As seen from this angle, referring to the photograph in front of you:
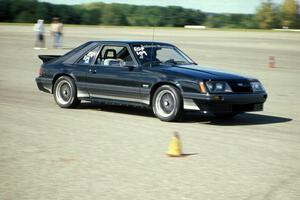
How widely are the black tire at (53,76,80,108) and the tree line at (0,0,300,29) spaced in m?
71.6

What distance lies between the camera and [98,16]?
9400 centimetres

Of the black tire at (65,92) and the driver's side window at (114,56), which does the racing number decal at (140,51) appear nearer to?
the driver's side window at (114,56)

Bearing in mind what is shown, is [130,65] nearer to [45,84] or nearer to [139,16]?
[45,84]

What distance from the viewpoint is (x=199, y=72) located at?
10.5m

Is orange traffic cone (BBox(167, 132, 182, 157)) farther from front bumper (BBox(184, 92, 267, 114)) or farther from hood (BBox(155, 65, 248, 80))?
hood (BBox(155, 65, 248, 80))

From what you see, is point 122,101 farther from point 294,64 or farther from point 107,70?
point 294,64

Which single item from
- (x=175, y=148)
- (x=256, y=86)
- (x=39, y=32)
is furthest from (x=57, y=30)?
(x=175, y=148)

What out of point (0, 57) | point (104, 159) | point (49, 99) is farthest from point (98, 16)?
point (104, 159)

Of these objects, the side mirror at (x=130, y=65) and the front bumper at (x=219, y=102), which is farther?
the side mirror at (x=130, y=65)

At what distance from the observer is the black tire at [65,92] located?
1203 cm

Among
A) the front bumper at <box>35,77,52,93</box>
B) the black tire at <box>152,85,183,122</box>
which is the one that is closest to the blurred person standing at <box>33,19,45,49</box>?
the front bumper at <box>35,77,52,93</box>

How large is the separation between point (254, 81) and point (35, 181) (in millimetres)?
5665

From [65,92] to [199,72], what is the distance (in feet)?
10.1

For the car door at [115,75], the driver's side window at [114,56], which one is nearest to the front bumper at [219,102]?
the car door at [115,75]
